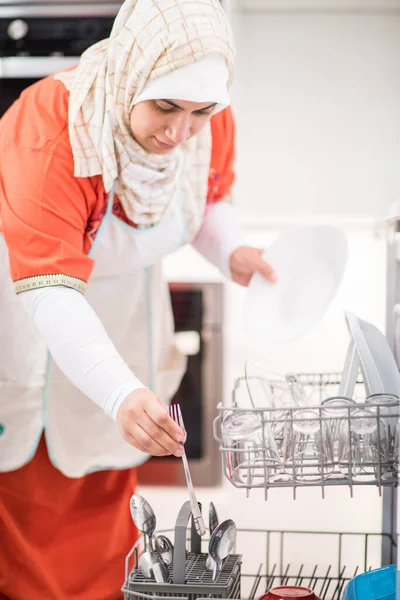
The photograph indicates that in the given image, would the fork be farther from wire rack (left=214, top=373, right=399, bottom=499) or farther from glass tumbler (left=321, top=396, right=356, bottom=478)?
glass tumbler (left=321, top=396, right=356, bottom=478)

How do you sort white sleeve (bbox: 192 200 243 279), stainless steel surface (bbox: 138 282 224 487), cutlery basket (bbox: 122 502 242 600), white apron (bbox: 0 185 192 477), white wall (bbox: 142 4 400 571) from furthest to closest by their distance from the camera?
white wall (bbox: 142 4 400 571) → stainless steel surface (bbox: 138 282 224 487) → white sleeve (bbox: 192 200 243 279) → white apron (bbox: 0 185 192 477) → cutlery basket (bbox: 122 502 242 600)

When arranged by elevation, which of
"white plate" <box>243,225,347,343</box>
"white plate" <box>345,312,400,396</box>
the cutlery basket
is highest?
"white plate" <box>243,225,347,343</box>

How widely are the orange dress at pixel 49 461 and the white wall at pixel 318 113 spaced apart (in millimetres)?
950

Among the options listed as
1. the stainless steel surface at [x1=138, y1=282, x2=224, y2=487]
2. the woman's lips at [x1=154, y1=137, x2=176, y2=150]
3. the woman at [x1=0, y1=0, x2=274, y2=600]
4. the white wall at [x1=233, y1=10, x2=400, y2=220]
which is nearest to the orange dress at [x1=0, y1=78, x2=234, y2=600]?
the woman at [x1=0, y1=0, x2=274, y2=600]

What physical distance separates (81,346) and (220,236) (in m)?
0.45

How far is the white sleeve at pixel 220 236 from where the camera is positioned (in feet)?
4.41

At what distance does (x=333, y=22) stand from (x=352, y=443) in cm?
171

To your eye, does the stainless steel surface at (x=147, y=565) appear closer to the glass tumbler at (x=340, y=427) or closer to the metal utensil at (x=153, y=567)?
the metal utensil at (x=153, y=567)

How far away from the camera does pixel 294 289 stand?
1276 mm

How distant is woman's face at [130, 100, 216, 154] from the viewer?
3.36 ft

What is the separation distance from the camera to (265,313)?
127 centimetres

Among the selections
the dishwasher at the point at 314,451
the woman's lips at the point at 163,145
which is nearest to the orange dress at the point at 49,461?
the woman's lips at the point at 163,145

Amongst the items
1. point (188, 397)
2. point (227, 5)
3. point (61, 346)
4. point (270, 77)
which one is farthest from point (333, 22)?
point (61, 346)

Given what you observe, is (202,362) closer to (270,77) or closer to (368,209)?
(368,209)
